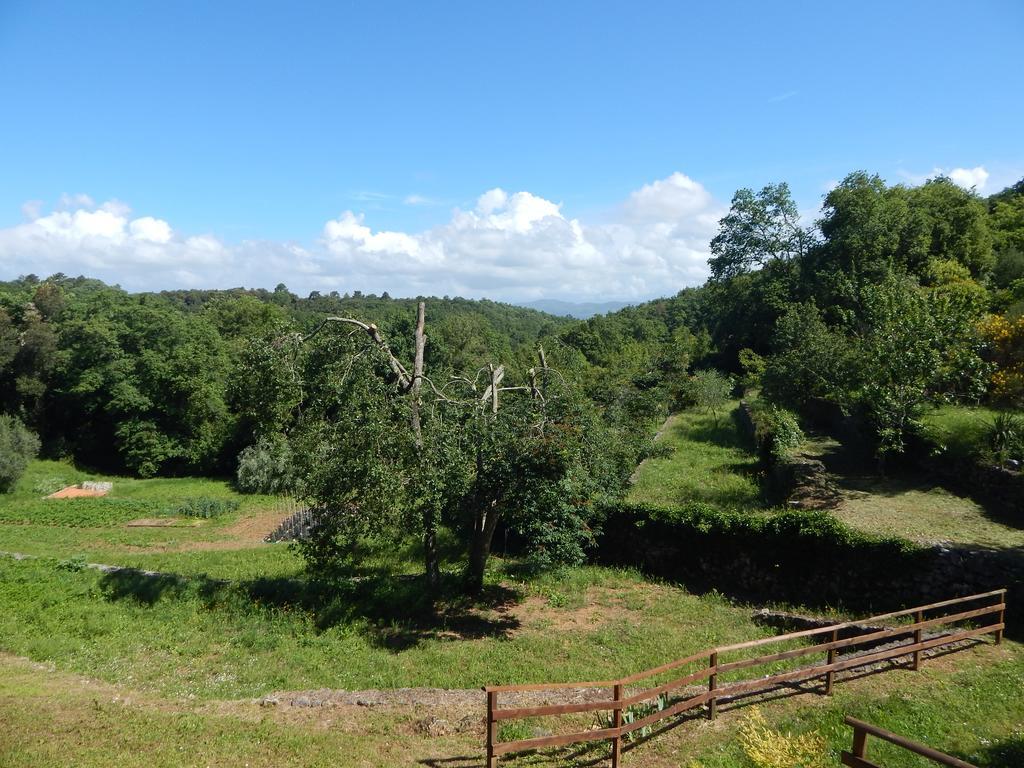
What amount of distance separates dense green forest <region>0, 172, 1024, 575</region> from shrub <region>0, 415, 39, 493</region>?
0.18 meters

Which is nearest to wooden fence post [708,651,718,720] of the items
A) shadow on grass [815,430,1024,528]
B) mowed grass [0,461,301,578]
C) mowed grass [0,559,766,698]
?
mowed grass [0,559,766,698]

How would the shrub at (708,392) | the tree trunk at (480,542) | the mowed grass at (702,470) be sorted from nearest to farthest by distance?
1. the tree trunk at (480,542)
2. the mowed grass at (702,470)
3. the shrub at (708,392)

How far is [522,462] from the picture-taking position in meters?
13.0

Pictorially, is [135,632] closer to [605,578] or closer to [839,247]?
[605,578]

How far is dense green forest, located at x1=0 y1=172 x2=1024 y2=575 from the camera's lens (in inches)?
515

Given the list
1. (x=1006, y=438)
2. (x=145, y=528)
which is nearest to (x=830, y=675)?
(x=1006, y=438)

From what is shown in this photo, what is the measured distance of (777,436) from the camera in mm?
21062

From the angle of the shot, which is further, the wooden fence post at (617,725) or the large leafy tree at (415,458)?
Answer: the large leafy tree at (415,458)

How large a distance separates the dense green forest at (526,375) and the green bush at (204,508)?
290 centimetres

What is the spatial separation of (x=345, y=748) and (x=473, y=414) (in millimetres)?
7619

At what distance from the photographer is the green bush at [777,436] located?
20836mm

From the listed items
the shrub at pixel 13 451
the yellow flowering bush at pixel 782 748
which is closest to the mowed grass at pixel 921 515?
the yellow flowering bush at pixel 782 748

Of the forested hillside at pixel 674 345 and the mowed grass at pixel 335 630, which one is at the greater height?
the forested hillside at pixel 674 345

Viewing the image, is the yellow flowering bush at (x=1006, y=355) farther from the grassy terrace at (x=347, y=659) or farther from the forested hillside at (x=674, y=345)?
the grassy terrace at (x=347, y=659)
